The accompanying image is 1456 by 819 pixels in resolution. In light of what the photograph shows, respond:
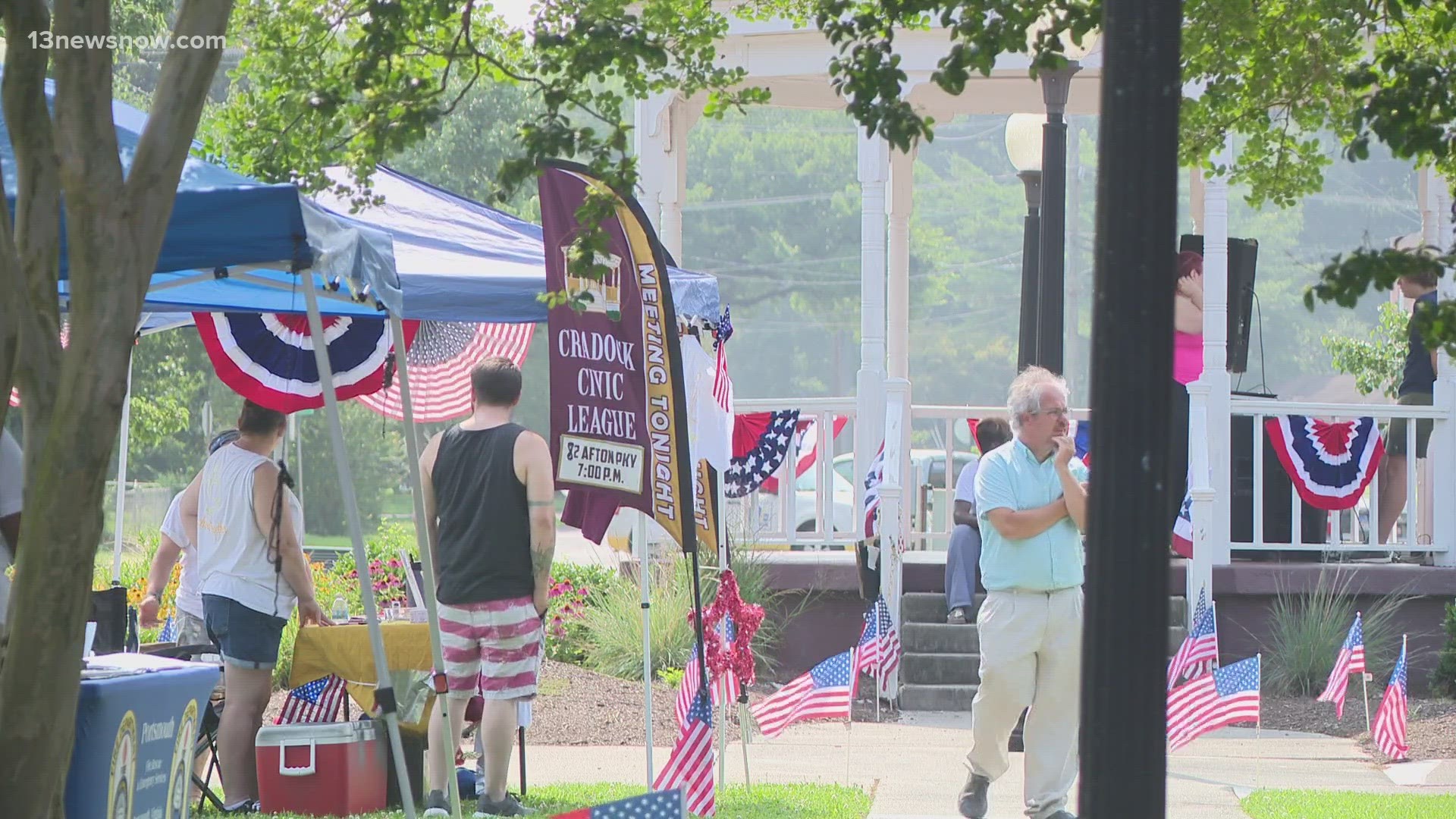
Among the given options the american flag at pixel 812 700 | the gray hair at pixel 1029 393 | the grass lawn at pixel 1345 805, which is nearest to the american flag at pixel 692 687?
the american flag at pixel 812 700

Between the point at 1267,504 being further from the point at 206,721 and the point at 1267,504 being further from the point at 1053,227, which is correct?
the point at 206,721

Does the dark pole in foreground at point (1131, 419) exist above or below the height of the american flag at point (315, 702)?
above

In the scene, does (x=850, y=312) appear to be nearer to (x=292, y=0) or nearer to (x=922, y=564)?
(x=922, y=564)

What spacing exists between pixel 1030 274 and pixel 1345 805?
300 inches

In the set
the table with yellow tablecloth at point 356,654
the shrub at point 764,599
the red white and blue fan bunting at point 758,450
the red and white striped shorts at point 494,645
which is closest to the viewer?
the red and white striped shorts at point 494,645

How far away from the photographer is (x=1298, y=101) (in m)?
6.41

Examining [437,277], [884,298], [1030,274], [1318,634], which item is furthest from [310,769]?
[1030,274]

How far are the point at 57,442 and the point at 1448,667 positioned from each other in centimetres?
959

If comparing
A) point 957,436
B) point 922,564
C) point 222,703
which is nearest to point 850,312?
point 957,436

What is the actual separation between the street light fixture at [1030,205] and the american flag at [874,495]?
1972 millimetres

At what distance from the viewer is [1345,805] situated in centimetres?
766

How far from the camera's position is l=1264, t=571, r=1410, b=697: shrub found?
36.6 feet

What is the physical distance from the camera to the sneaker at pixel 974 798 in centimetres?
701

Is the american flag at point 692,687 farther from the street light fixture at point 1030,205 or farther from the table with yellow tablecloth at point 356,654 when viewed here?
the street light fixture at point 1030,205
